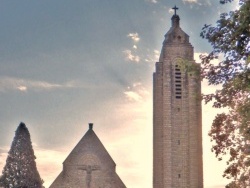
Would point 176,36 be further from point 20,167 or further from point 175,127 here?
point 20,167

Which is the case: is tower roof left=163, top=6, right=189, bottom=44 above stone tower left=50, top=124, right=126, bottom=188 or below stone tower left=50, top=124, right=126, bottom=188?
above

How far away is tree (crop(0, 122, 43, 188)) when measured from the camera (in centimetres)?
3269

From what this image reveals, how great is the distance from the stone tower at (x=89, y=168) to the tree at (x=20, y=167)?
309 inches

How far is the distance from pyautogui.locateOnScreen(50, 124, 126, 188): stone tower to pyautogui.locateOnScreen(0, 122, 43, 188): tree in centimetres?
786

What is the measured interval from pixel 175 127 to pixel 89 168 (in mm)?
8593

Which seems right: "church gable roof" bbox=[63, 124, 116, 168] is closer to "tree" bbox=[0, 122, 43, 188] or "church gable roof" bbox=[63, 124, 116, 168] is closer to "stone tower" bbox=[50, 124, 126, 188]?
"stone tower" bbox=[50, 124, 126, 188]

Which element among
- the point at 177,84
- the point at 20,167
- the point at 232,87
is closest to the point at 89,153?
the point at 20,167

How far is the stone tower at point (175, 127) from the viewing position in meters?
45.1

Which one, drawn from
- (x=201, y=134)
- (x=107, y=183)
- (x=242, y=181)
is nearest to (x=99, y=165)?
(x=107, y=183)

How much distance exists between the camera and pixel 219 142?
21562mm

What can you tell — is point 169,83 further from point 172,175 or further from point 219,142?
point 219,142

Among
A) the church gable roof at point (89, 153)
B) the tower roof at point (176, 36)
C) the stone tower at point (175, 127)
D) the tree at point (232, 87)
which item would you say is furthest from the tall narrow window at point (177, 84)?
the tree at point (232, 87)

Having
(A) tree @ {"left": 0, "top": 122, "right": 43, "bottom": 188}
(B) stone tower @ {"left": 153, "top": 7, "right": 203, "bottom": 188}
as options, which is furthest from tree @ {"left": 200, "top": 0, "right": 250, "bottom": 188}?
(B) stone tower @ {"left": 153, "top": 7, "right": 203, "bottom": 188}

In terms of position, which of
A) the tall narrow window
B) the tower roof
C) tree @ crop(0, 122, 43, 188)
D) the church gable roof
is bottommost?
tree @ crop(0, 122, 43, 188)
